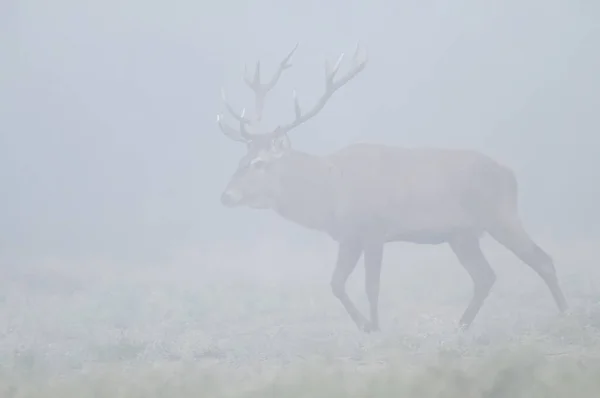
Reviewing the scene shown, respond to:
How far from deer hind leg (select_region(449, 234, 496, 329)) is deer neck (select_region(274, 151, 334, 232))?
37.9 inches

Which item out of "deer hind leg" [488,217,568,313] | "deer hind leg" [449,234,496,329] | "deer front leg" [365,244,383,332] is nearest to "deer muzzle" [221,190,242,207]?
"deer front leg" [365,244,383,332]

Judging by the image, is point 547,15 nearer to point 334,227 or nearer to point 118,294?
point 334,227

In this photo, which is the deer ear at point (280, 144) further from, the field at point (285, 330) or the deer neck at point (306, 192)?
the field at point (285, 330)

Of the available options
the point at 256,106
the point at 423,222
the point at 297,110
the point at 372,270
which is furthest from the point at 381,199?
the point at 256,106

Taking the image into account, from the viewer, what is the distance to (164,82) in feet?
31.5

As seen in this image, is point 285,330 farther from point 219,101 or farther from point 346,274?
point 219,101

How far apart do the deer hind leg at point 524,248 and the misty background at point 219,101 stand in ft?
4.93

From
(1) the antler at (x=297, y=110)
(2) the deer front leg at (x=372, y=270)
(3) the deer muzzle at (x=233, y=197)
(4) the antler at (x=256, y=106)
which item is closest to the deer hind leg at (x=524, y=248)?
(2) the deer front leg at (x=372, y=270)

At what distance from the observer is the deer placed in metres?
5.96

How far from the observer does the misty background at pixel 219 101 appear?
26.7 feet

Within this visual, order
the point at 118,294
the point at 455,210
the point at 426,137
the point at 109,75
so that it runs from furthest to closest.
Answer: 1. the point at 109,75
2. the point at 426,137
3. the point at 118,294
4. the point at 455,210

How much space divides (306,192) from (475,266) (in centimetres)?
134

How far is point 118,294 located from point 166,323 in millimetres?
1068

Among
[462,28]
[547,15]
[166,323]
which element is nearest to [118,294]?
[166,323]
